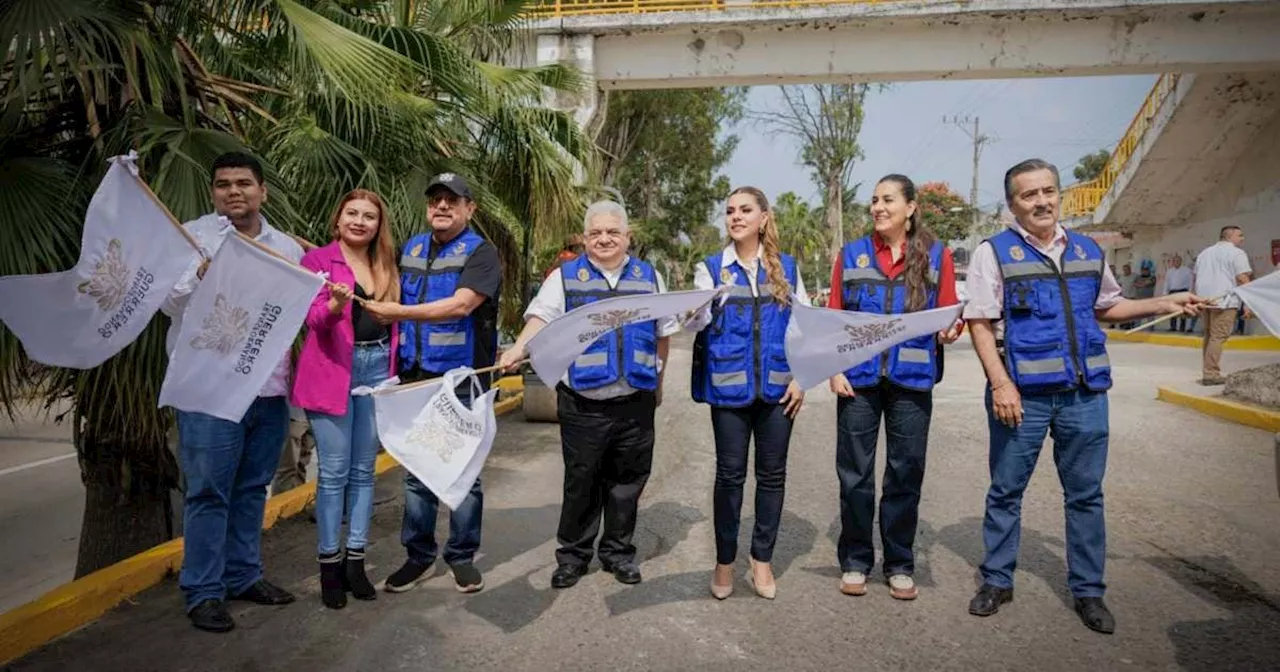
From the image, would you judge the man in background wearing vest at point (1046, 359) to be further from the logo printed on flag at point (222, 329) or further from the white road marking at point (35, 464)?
the white road marking at point (35, 464)

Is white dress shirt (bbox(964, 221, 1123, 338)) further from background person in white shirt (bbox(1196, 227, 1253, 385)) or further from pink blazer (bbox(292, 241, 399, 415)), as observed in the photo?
background person in white shirt (bbox(1196, 227, 1253, 385))

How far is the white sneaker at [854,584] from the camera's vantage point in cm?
380

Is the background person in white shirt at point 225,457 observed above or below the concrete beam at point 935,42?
below

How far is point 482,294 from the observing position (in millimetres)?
3838

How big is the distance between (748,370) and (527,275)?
446 cm

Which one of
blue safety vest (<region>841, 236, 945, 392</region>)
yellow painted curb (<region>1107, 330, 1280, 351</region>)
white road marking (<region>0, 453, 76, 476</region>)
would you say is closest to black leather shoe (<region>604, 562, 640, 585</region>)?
blue safety vest (<region>841, 236, 945, 392</region>)

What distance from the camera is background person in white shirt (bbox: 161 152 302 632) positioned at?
349 centimetres

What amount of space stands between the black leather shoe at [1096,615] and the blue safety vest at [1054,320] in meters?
0.87

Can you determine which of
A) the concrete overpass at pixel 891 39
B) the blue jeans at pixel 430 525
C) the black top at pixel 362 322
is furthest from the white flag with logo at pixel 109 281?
the concrete overpass at pixel 891 39

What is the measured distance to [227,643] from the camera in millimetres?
3373

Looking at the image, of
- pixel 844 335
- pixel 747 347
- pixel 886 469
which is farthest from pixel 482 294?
pixel 886 469

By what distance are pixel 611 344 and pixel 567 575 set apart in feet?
3.71

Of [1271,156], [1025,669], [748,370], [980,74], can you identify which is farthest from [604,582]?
[1271,156]

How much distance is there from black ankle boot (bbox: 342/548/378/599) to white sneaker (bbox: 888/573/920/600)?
2.35 metres
